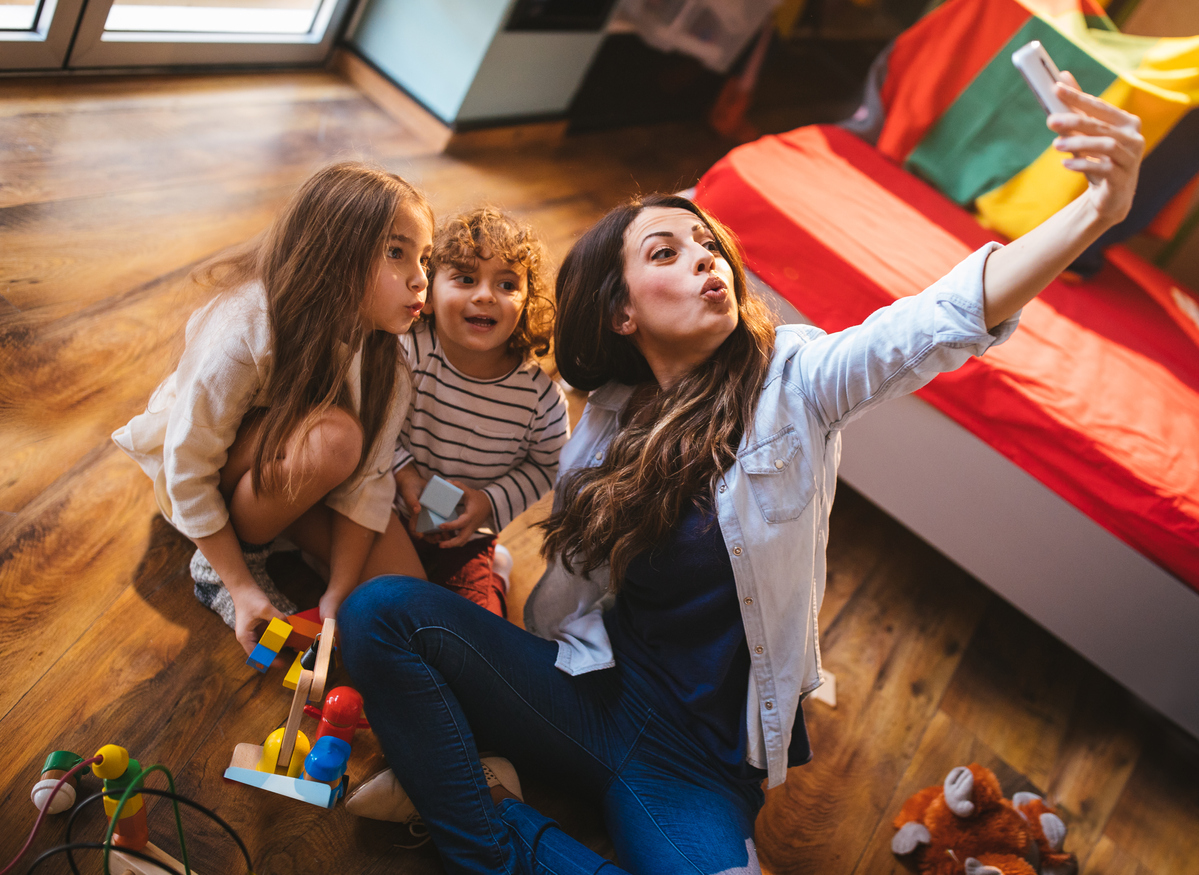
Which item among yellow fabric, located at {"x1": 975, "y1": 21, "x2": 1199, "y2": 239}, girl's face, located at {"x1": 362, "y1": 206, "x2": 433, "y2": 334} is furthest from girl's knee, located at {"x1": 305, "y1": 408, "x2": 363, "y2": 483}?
yellow fabric, located at {"x1": 975, "y1": 21, "x2": 1199, "y2": 239}

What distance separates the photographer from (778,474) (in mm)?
987

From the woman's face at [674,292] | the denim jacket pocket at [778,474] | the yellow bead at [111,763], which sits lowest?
the yellow bead at [111,763]

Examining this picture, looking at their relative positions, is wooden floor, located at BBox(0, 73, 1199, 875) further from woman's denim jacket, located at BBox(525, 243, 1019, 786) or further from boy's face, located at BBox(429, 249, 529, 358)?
woman's denim jacket, located at BBox(525, 243, 1019, 786)

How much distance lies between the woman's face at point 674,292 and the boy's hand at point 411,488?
39 centimetres

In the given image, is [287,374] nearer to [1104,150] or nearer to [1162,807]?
[1104,150]

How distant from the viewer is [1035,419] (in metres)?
1.45

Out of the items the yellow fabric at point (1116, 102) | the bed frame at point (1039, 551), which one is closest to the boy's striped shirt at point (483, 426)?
the bed frame at point (1039, 551)

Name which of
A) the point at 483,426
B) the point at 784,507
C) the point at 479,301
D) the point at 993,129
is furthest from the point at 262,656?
the point at 993,129

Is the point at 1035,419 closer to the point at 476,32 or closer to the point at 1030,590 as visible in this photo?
the point at 1030,590

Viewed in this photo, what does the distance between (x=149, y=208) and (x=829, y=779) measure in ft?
5.78

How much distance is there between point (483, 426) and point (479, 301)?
0.20m

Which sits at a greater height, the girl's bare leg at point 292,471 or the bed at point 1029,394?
the bed at point 1029,394

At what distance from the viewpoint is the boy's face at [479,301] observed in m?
1.13

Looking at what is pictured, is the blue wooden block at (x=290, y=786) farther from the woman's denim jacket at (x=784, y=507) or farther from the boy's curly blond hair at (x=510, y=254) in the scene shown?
the boy's curly blond hair at (x=510, y=254)
